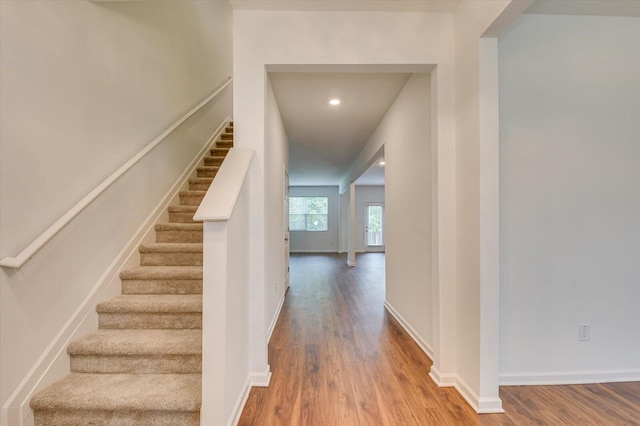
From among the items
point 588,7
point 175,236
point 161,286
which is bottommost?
point 161,286

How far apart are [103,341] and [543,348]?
2.96 metres

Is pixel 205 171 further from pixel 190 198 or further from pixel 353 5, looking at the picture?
pixel 353 5

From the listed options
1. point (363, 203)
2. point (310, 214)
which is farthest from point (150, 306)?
point (363, 203)

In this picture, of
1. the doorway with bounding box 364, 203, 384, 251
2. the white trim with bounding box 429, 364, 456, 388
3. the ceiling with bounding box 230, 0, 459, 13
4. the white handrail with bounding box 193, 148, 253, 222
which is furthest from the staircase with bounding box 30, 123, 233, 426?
the doorway with bounding box 364, 203, 384, 251

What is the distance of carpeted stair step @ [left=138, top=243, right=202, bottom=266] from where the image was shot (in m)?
2.35

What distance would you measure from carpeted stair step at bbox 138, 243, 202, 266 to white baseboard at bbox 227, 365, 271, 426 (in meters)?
1.04

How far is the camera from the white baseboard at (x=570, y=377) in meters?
1.95

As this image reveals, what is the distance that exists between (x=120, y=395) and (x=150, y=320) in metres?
0.51

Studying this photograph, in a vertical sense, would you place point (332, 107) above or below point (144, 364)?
above

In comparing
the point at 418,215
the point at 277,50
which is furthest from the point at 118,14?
the point at 418,215

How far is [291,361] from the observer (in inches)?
90.7

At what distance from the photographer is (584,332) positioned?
198 cm

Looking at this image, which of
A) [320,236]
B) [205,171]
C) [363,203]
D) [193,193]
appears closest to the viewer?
[193,193]

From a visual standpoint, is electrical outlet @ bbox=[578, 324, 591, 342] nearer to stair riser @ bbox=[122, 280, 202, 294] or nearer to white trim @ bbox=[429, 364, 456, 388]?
white trim @ bbox=[429, 364, 456, 388]
